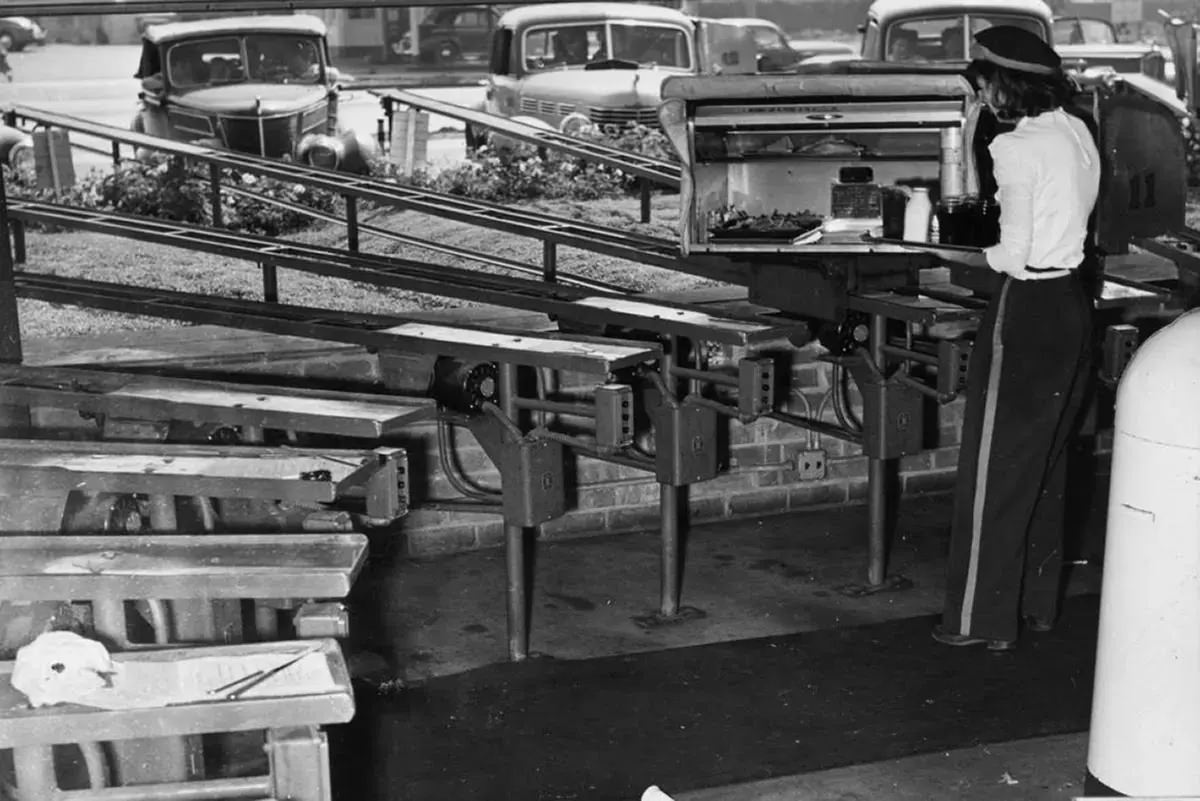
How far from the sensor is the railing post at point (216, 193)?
741 centimetres

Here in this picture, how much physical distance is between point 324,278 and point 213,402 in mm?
3767

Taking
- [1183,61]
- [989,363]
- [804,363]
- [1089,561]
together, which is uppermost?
[1183,61]

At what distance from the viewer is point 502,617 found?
5.91 metres

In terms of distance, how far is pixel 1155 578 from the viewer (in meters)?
3.41

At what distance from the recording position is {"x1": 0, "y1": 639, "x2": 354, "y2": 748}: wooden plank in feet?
8.02

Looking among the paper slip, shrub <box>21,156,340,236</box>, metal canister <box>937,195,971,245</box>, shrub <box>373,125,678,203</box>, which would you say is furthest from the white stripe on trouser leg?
shrub <box>21,156,340,236</box>

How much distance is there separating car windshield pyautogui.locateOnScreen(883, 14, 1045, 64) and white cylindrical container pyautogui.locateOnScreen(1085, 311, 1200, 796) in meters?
5.51

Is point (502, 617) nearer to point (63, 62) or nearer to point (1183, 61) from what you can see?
point (63, 62)

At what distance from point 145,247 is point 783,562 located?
11.4ft

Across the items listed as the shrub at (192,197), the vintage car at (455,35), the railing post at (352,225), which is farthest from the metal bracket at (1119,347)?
the shrub at (192,197)

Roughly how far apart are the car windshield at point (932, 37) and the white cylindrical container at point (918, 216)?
3.09m

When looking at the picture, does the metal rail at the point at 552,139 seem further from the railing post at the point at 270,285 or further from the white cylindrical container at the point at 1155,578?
the white cylindrical container at the point at 1155,578

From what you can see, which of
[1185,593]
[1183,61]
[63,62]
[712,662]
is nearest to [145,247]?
[63,62]

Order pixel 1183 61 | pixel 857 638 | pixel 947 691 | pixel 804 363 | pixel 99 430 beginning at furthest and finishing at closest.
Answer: pixel 1183 61
pixel 804 363
pixel 857 638
pixel 947 691
pixel 99 430
